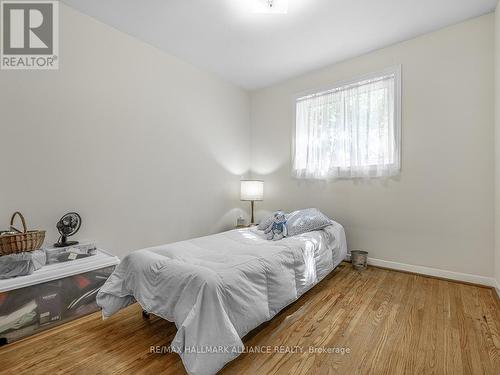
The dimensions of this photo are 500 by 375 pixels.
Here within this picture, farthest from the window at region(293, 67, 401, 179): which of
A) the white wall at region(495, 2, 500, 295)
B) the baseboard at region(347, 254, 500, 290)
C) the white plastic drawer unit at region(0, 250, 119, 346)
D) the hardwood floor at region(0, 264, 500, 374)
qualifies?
the white plastic drawer unit at region(0, 250, 119, 346)

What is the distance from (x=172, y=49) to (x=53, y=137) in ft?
5.39

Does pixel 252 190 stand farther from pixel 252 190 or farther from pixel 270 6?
pixel 270 6

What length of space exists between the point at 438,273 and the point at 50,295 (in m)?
3.50

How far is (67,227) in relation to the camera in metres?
2.05

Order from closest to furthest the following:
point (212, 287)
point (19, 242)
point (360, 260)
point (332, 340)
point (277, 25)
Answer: point (212, 287)
point (332, 340)
point (19, 242)
point (277, 25)
point (360, 260)

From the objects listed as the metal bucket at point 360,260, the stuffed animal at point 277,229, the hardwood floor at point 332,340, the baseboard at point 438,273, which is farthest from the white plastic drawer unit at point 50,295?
the baseboard at point 438,273

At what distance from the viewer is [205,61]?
3.17m

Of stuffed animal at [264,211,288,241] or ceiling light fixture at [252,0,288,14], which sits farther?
stuffed animal at [264,211,288,241]

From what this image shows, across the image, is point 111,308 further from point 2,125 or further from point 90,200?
point 2,125

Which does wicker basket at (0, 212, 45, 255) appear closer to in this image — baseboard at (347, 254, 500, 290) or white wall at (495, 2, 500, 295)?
baseboard at (347, 254, 500, 290)

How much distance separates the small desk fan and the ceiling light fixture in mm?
2473

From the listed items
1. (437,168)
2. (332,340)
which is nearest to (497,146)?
(437,168)

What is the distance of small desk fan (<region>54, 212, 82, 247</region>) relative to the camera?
6.66 ft

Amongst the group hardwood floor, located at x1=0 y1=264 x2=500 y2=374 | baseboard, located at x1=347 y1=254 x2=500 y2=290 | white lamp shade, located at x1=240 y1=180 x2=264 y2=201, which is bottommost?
hardwood floor, located at x1=0 y1=264 x2=500 y2=374
